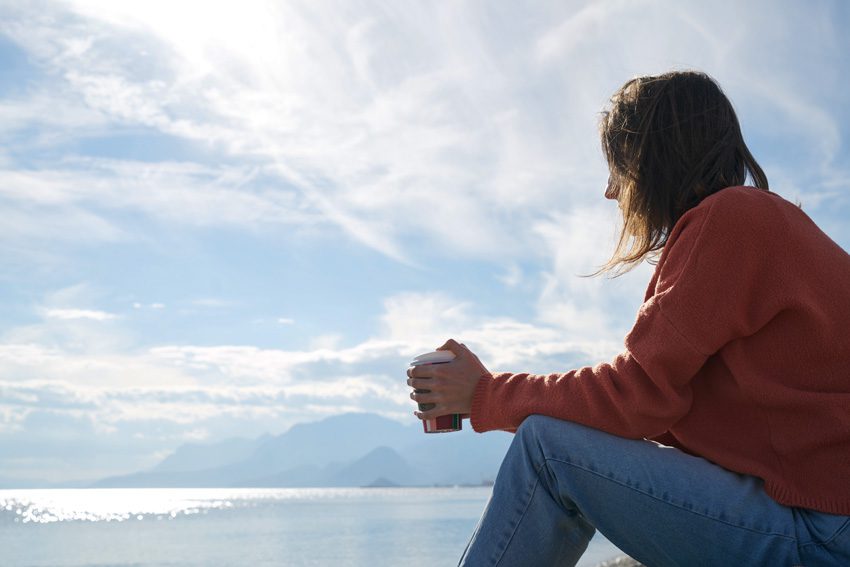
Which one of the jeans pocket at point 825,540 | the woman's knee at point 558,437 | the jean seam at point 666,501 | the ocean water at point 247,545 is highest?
the woman's knee at point 558,437

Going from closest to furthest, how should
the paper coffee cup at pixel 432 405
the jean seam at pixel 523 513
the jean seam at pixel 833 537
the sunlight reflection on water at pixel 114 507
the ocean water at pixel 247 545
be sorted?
1. the jean seam at pixel 833 537
2. the jean seam at pixel 523 513
3. the paper coffee cup at pixel 432 405
4. the ocean water at pixel 247 545
5. the sunlight reflection on water at pixel 114 507

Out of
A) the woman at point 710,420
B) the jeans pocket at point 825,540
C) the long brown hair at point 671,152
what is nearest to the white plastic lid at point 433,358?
the woman at point 710,420

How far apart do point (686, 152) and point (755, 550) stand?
1.11 meters

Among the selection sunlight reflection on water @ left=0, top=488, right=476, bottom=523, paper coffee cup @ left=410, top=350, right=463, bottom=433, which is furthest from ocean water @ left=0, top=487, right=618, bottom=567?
paper coffee cup @ left=410, top=350, right=463, bottom=433

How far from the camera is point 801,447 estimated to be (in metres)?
1.92

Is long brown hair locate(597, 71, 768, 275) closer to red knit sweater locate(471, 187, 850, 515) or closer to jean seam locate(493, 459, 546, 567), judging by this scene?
red knit sweater locate(471, 187, 850, 515)

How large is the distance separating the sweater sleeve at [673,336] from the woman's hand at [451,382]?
211mm

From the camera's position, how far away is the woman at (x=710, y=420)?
1937mm

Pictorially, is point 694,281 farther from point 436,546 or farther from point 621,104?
point 436,546

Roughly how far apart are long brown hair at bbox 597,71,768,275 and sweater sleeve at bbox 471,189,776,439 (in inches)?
9.6

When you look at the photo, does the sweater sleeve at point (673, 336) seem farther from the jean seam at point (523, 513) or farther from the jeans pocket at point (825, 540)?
the jeans pocket at point (825, 540)

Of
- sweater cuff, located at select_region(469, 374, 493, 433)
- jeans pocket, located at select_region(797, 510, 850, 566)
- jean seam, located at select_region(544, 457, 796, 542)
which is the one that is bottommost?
jeans pocket, located at select_region(797, 510, 850, 566)

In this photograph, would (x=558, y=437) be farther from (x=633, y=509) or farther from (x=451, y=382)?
(x=451, y=382)

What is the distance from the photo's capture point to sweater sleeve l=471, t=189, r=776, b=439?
1975mm
